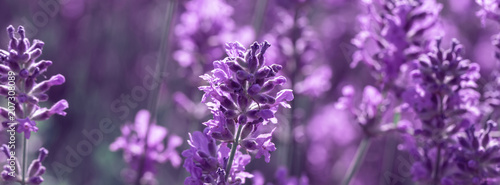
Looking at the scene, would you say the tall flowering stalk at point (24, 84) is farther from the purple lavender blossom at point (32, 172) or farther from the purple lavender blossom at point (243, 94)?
the purple lavender blossom at point (243, 94)

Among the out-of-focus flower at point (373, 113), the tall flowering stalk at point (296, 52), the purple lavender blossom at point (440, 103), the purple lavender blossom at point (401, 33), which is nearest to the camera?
the purple lavender blossom at point (440, 103)

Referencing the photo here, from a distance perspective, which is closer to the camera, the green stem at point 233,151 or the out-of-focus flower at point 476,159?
the green stem at point 233,151

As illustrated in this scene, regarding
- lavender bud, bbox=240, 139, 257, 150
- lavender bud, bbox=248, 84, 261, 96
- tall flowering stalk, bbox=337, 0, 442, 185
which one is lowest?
lavender bud, bbox=240, 139, 257, 150

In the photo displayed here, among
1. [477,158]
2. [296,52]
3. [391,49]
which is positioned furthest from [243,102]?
[296,52]

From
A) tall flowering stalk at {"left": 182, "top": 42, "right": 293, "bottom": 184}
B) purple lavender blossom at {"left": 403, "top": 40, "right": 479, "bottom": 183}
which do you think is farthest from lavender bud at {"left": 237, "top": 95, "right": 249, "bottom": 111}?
purple lavender blossom at {"left": 403, "top": 40, "right": 479, "bottom": 183}

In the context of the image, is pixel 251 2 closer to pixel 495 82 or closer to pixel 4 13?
pixel 4 13

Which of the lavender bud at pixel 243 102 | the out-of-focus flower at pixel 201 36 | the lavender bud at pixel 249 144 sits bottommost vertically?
the lavender bud at pixel 249 144

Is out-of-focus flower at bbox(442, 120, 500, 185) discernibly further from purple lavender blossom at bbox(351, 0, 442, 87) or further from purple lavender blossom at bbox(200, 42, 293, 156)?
purple lavender blossom at bbox(200, 42, 293, 156)

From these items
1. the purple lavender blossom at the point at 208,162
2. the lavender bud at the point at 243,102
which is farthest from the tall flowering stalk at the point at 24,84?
the lavender bud at the point at 243,102
